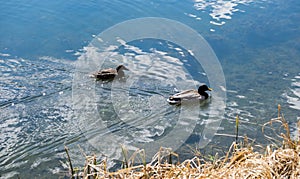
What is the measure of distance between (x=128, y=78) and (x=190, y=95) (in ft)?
4.67

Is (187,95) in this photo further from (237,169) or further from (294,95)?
(237,169)

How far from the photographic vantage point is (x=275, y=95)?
8.19 m

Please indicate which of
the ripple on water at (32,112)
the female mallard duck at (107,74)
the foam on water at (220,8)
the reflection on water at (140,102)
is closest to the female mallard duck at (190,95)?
the reflection on water at (140,102)

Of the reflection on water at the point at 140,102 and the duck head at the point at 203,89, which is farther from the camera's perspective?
the duck head at the point at 203,89

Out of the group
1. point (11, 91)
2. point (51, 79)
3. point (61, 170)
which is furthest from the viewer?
point (51, 79)

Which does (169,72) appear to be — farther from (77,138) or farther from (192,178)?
(192,178)

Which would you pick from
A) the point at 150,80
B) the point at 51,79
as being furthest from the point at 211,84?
the point at 51,79

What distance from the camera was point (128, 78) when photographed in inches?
347

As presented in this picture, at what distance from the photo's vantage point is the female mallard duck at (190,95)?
7.94m

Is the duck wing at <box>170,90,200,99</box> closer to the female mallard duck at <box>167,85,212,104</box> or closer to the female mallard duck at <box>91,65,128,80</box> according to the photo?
the female mallard duck at <box>167,85,212,104</box>

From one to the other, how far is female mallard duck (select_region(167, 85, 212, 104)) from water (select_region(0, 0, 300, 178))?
0.58 ft

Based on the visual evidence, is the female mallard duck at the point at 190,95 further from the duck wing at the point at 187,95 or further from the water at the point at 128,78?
the water at the point at 128,78

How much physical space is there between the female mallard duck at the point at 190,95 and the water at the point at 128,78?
175mm

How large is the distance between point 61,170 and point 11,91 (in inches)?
107
